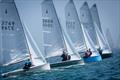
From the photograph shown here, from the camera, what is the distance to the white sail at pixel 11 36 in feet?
101

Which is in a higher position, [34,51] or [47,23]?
[47,23]

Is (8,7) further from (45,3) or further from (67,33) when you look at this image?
(67,33)

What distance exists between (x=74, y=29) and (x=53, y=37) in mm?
7462

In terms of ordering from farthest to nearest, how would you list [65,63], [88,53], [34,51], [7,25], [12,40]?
[88,53] < [65,63] < [34,51] < [12,40] < [7,25]

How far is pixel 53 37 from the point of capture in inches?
1518

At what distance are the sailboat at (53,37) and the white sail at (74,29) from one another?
5.28m

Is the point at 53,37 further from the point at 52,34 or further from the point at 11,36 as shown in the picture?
the point at 11,36

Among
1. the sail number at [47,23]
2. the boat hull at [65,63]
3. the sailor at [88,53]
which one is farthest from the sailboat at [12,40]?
the sailor at [88,53]

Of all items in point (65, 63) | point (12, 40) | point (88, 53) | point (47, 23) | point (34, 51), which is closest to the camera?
point (12, 40)

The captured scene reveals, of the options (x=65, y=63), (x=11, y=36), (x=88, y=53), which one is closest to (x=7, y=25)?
(x=11, y=36)

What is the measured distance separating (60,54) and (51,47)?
175 cm

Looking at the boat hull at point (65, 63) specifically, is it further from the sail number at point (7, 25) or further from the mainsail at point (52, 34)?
the sail number at point (7, 25)

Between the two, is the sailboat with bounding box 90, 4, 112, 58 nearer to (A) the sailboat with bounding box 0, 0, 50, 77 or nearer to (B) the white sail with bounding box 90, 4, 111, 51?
(B) the white sail with bounding box 90, 4, 111, 51

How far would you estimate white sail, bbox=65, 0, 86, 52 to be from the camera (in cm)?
4478
